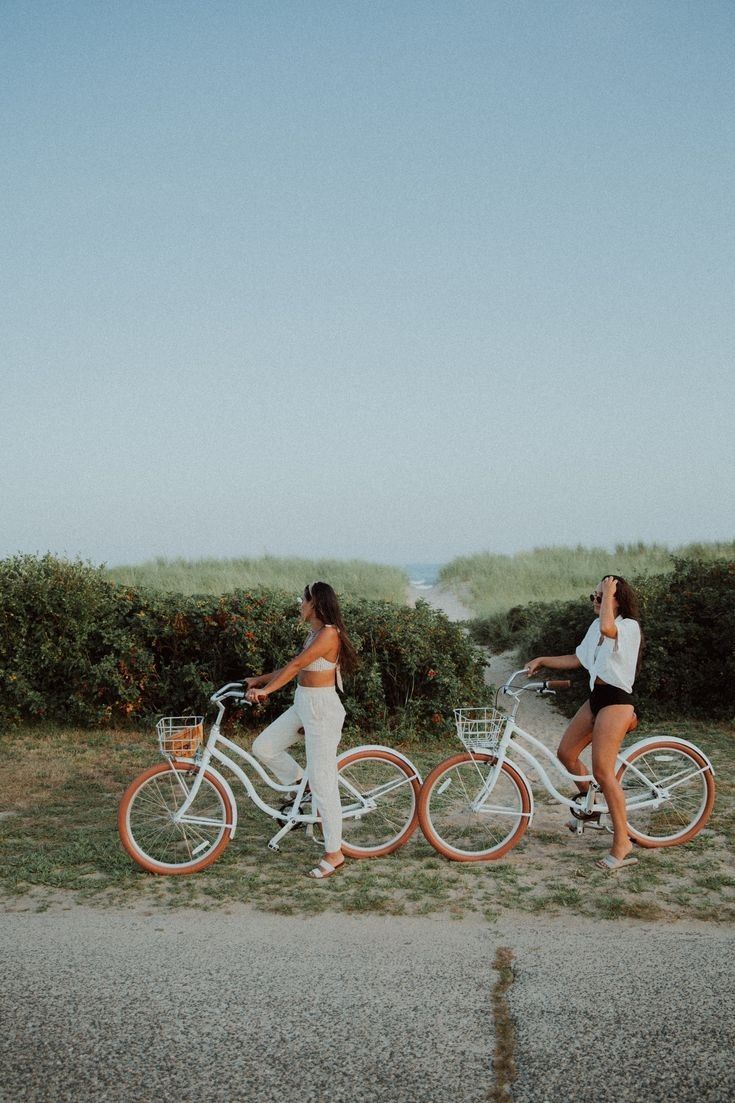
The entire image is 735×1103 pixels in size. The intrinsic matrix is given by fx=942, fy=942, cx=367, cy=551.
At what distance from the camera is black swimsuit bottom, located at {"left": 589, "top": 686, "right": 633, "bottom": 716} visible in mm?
6008

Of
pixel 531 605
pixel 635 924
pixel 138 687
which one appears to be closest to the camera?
pixel 635 924

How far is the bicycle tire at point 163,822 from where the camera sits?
19.4 feet

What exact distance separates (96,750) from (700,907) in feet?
21.4

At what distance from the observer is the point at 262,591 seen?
1120cm

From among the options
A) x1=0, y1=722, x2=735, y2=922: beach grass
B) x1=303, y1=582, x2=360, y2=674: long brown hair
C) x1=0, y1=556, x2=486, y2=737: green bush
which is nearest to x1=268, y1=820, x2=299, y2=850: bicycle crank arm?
x1=0, y1=722, x2=735, y2=922: beach grass

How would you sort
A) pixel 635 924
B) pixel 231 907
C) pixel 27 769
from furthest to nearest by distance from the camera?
pixel 27 769 → pixel 231 907 → pixel 635 924

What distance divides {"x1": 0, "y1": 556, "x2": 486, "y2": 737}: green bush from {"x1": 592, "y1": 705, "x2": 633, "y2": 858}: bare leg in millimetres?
4276

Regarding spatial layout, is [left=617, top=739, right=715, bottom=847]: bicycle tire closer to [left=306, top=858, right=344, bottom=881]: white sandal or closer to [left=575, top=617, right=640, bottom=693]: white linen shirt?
[left=575, top=617, right=640, bottom=693]: white linen shirt

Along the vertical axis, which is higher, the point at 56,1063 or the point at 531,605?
the point at 531,605

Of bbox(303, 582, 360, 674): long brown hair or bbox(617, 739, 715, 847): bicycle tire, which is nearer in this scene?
bbox(303, 582, 360, 674): long brown hair

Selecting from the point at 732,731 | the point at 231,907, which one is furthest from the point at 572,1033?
the point at 732,731

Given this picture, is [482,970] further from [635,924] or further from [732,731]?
[732,731]

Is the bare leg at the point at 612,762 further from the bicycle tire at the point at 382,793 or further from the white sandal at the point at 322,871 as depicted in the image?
the white sandal at the point at 322,871

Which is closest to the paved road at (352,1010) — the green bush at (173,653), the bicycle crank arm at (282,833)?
the bicycle crank arm at (282,833)
